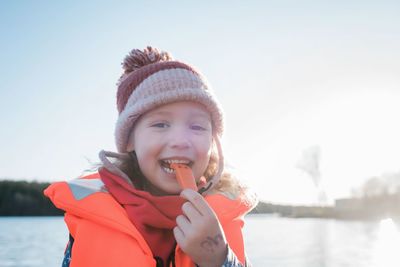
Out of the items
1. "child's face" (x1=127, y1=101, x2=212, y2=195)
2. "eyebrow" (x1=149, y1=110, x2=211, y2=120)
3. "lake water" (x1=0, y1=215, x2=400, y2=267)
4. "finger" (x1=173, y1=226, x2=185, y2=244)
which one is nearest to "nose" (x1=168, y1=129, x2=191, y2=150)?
"child's face" (x1=127, y1=101, x2=212, y2=195)

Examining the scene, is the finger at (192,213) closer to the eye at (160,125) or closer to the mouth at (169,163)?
the mouth at (169,163)

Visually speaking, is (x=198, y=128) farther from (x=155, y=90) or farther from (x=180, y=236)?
(x=180, y=236)

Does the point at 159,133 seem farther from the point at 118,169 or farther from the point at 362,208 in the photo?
the point at 362,208

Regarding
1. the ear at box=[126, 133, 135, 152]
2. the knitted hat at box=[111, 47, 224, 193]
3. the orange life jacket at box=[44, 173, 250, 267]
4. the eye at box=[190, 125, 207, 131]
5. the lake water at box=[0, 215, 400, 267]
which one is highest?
the knitted hat at box=[111, 47, 224, 193]

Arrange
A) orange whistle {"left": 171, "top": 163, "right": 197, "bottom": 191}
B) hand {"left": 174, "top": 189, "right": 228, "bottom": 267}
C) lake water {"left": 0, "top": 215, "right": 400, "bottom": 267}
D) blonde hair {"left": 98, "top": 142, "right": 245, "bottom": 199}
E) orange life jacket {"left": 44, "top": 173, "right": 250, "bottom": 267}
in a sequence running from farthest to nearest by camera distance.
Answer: lake water {"left": 0, "top": 215, "right": 400, "bottom": 267}, blonde hair {"left": 98, "top": 142, "right": 245, "bottom": 199}, orange whistle {"left": 171, "top": 163, "right": 197, "bottom": 191}, orange life jacket {"left": 44, "top": 173, "right": 250, "bottom": 267}, hand {"left": 174, "top": 189, "right": 228, "bottom": 267}

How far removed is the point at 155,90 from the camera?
197cm

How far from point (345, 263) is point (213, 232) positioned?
6146 millimetres

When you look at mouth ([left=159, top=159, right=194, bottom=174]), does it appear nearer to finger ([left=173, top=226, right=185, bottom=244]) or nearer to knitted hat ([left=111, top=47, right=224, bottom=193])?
knitted hat ([left=111, top=47, right=224, bottom=193])

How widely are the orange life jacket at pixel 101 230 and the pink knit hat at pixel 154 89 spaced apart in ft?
1.02

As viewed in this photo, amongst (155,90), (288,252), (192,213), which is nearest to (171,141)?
(155,90)

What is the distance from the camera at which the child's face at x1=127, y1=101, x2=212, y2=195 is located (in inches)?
73.7

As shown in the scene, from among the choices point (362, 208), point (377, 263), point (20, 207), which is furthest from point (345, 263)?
point (362, 208)

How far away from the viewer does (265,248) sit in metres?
8.59

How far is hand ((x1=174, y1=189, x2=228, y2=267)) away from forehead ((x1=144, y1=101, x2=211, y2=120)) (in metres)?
0.45
